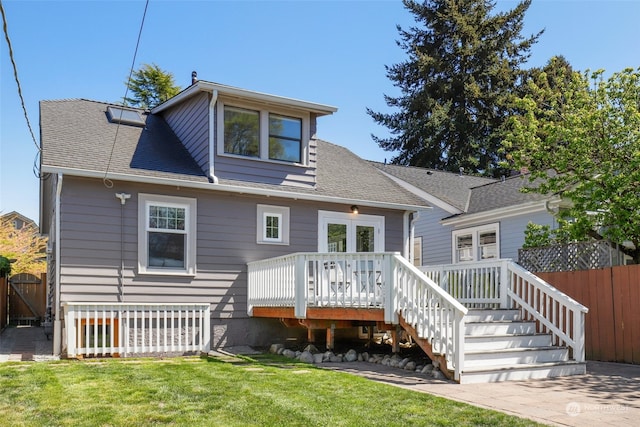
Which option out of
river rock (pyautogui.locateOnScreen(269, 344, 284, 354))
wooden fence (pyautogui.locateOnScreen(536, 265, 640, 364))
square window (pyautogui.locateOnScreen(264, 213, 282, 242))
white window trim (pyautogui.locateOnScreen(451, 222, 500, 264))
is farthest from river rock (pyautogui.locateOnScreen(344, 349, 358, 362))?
white window trim (pyautogui.locateOnScreen(451, 222, 500, 264))

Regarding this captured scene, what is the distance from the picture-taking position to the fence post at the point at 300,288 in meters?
9.43

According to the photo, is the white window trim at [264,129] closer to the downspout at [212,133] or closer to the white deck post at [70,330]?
the downspout at [212,133]

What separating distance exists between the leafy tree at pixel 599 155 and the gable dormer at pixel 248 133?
4543 mm

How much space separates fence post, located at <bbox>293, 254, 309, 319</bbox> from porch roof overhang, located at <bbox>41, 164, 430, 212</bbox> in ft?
7.26

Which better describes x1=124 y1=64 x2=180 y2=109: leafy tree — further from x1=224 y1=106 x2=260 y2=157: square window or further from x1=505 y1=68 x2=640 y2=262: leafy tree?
x1=505 y1=68 x2=640 y2=262: leafy tree

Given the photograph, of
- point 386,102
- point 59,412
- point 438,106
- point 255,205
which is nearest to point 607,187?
point 255,205

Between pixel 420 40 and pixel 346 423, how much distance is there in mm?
33359

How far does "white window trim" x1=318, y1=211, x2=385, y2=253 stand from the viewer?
12.1m

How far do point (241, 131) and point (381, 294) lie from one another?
4648mm

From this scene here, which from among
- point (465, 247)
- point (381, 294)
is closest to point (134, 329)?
point (381, 294)

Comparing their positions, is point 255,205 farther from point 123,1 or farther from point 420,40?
point 420,40

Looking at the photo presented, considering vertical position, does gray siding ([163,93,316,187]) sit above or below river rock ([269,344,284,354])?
above

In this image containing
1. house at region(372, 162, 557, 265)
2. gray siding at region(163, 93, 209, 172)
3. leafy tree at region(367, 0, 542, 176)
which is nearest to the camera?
gray siding at region(163, 93, 209, 172)

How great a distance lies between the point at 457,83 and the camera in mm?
33875
